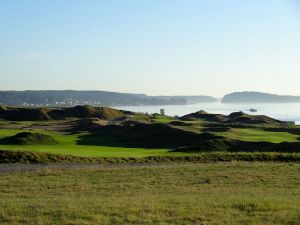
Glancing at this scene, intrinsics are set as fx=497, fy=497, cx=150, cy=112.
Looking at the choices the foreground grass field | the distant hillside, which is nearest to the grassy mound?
the foreground grass field

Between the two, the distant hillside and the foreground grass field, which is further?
the distant hillside

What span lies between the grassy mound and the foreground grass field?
19694 millimetres

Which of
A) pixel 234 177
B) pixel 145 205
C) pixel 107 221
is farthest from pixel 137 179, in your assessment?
pixel 107 221

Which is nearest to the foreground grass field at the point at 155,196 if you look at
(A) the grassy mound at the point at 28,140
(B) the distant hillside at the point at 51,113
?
(A) the grassy mound at the point at 28,140

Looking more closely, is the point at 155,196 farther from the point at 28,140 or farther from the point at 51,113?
the point at 51,113

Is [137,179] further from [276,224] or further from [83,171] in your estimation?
[276,224]

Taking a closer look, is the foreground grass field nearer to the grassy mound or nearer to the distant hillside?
the grassy mound

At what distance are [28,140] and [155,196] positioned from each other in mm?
31821

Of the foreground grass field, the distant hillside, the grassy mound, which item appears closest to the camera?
the foreground grass field

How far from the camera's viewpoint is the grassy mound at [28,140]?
4637 centimetres

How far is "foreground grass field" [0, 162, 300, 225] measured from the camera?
12.0m

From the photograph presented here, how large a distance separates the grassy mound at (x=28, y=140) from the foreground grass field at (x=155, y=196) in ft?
64.6

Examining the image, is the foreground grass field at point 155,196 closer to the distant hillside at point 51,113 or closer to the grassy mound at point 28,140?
the grassy mound at point 28,140

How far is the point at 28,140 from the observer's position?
1853 inches
